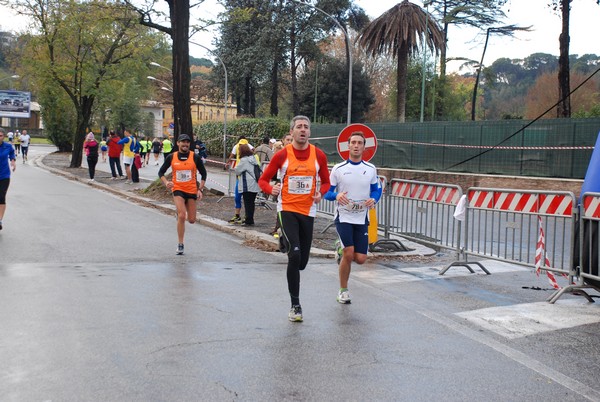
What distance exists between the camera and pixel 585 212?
7695 mm

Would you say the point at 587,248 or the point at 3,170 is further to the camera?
the point at 3,170

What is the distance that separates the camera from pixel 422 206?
36.0 feet

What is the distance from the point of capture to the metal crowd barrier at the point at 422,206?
10406 millimetres

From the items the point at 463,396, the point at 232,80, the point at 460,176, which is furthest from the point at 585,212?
the point at 232,80

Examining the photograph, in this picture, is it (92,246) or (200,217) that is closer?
(92,246)

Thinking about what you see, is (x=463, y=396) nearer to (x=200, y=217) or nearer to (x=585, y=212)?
(x=585, y=212)

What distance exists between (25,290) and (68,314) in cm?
124

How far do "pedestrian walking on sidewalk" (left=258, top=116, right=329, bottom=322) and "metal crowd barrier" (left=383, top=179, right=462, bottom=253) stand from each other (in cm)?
397

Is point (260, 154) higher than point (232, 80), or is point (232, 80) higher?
point (232, 80)

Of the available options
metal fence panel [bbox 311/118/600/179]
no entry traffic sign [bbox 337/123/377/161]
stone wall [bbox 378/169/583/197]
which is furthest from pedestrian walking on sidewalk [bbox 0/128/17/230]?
stone wall [bbox 378/169/583/197]

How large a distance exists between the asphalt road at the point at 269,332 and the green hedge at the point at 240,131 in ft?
92.7

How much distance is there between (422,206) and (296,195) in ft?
15.7

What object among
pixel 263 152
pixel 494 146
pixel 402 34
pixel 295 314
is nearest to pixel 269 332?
pixel 295 314

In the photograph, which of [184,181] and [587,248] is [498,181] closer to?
[184,181]
